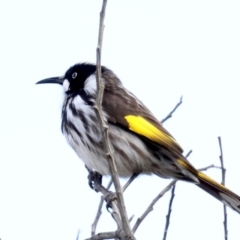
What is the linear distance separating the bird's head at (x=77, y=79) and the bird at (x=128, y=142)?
0.48 metres

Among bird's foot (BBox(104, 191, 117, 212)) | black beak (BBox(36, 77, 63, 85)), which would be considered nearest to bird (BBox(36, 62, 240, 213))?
bird's foot (BBox(104, 191, 117, 212))

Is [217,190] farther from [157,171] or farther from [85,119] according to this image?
[85,119]

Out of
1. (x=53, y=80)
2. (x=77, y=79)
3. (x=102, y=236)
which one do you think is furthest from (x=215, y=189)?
(x=53, y=80)

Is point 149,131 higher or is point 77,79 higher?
point 77,79

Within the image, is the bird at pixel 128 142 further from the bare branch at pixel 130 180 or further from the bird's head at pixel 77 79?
the bird's head at pixel 77 79

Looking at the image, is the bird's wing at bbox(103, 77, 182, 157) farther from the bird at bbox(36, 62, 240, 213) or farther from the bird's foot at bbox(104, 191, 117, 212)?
the bird's foot at bbox(104, 191, 117, 212)

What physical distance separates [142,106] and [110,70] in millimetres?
896

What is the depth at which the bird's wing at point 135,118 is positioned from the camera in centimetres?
634

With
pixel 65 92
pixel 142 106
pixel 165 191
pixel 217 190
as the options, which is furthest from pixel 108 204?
pixel 65 92

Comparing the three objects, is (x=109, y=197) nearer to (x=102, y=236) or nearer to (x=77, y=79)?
(x=102, y=236)

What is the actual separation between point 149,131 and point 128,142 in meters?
0.23

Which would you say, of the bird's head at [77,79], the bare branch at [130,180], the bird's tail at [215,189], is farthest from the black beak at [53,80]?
the bird's tail at [215,189]

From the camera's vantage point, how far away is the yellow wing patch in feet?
20.7

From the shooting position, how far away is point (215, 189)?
615cm
